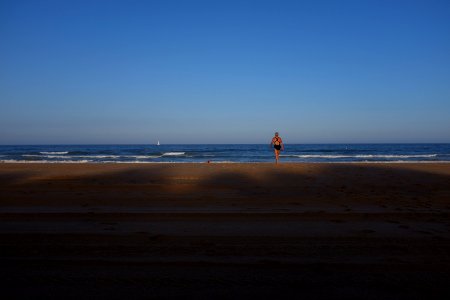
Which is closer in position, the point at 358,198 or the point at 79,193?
the point at 358,198

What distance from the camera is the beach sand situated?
9.35 feet

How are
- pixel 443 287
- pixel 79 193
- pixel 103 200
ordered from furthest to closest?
pixel 79 193, pixel 103 200, pixel 443 287

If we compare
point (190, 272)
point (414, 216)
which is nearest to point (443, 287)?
point (190, 272)

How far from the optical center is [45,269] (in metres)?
3.20

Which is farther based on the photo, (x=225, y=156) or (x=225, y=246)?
(x=225, y=156)

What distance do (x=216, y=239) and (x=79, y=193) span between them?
5072 mm

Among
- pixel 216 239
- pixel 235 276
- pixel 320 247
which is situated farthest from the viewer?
pixel 216 239

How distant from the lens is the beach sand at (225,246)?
9.35 feet

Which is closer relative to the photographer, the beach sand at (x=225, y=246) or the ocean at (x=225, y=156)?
the beach sand at (x=225, y=246)

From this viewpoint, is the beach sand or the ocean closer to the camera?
the beach sand

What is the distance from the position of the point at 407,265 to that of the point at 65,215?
500cm

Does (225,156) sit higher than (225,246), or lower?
higher

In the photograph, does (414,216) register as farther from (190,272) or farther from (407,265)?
(190,272)

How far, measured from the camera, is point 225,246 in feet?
12.8
